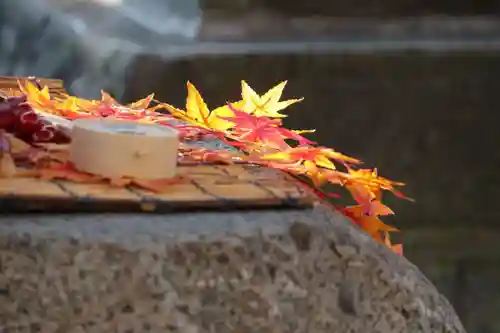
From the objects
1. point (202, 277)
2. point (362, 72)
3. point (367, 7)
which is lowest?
point (202, 277)

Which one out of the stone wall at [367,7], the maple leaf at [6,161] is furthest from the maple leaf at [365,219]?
the stone wall at [367,7]

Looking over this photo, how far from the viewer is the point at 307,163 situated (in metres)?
0.58

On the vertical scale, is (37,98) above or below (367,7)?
below

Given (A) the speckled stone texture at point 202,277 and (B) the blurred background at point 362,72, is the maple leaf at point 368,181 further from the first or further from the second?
(B) the blurred background at point 362,72

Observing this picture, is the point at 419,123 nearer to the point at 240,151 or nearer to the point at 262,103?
the point at 262,103

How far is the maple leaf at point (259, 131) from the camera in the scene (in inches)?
26.3

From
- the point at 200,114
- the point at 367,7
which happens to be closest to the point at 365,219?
the point at 200,114

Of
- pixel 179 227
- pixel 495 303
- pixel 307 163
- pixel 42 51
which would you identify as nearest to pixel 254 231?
pixel 179 227

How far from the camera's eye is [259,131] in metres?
0.68

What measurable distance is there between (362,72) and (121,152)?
4.83 ft

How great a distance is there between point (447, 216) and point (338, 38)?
570 millimetres

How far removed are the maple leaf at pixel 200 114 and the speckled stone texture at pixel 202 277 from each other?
290 mm

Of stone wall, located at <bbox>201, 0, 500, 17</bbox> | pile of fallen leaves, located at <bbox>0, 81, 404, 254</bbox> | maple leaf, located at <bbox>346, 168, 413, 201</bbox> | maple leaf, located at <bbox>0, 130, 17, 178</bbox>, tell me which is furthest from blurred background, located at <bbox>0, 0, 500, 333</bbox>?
maple leaf, located at <bbox>0, 130, 17, 178</bbox>

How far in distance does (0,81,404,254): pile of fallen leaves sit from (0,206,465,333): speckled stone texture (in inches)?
2.4
